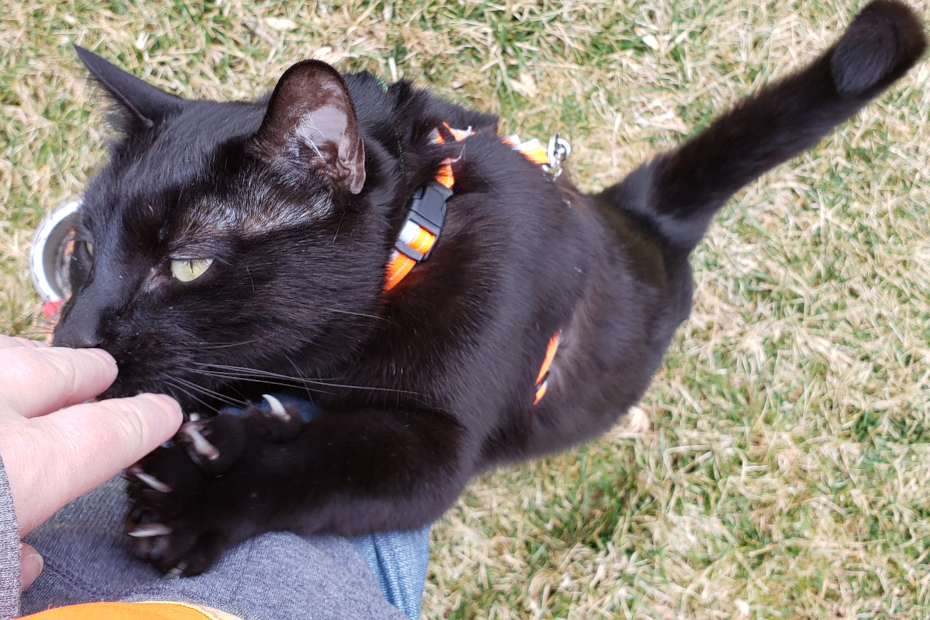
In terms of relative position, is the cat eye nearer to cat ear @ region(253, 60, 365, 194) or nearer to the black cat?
the black cat

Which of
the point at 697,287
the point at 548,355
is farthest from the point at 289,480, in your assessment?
the point at 697,287

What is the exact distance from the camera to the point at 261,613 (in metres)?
1.02

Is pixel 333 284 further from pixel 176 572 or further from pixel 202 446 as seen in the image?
pixel 176 572

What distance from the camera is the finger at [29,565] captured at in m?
0.92

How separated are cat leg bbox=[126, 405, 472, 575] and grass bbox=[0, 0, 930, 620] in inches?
44.0

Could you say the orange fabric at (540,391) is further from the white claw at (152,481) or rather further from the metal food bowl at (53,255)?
the metal food bowl at (53,255)

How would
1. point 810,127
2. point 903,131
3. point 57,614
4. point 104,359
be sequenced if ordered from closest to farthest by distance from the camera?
point 57,614, point 104,359, point 810,127, point 903,131

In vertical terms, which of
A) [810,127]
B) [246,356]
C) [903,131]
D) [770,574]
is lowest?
[770,574]

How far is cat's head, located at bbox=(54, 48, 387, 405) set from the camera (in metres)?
1.08

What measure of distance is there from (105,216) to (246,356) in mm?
406

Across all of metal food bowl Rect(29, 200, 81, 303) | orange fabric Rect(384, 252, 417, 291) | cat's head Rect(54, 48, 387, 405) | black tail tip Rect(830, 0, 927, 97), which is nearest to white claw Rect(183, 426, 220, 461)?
cat's head Rect(54, 48, 387, 405)

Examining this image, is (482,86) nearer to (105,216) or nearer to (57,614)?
(105,216)

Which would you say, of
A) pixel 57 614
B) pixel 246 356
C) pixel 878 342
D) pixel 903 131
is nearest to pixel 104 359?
pixel 246 356

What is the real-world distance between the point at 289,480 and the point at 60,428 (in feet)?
1.34
